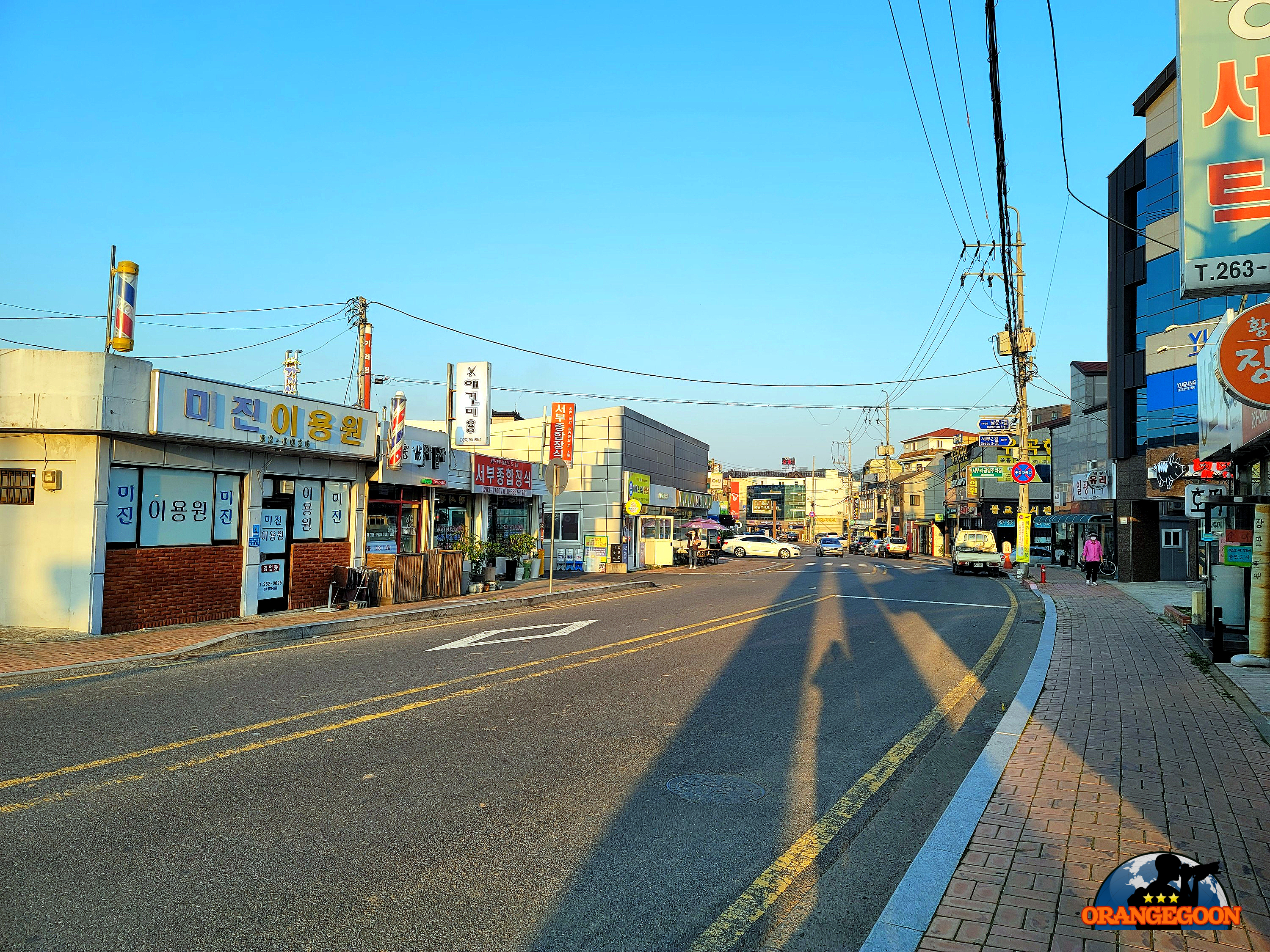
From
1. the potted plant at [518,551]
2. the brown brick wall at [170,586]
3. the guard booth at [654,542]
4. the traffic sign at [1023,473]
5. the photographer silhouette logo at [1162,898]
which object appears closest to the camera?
the photographer silhouette logo at [1162,898]

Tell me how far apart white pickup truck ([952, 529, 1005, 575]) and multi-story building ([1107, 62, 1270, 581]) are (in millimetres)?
4567

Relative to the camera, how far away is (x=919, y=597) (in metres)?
21.8

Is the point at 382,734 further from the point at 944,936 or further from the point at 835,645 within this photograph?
the point at 835,645

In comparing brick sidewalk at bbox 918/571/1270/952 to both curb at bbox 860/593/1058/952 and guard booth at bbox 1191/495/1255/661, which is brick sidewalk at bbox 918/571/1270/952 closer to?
curb at bbox 860/593/1058/952

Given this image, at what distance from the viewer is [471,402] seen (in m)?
22.4

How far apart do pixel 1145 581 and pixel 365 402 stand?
28.8m

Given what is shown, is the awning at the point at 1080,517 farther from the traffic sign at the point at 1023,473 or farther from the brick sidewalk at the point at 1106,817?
the brick sidewalk at the point at 1106,817

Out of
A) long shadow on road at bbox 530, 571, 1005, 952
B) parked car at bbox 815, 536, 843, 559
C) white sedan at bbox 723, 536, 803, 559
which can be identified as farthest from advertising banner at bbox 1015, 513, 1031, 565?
parked car at bbox 815, 536, 843, 559

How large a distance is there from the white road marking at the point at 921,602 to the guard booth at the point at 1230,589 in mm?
6195

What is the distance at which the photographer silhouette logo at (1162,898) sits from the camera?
3568 millimetres

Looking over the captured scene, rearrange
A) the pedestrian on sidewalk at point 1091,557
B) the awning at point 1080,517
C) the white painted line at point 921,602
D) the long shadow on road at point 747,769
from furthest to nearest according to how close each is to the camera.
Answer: the awning at point 1080,517 < the pedestrian on sidewalk at point 1091,557 < the white painted line at point 921,602 < the long shadow on road at point 747,769

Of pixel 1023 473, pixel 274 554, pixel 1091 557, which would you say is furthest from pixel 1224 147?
pixel 1091 557

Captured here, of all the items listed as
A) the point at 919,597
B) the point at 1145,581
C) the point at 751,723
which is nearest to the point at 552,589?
the point at 919,597

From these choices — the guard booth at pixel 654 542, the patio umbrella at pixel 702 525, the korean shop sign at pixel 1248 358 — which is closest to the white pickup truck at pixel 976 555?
the patio umbrella at pixel 702 525
